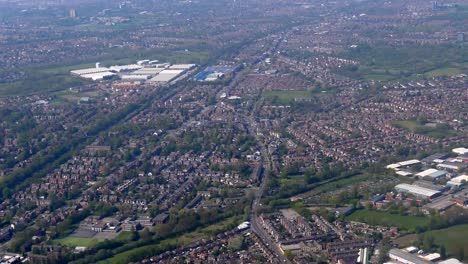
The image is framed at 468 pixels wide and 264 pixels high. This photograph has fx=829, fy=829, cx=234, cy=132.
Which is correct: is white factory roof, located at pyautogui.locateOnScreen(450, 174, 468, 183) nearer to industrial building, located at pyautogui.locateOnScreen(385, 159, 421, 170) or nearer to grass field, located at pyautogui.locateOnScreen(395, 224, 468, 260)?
industrial building, located at pyautogui.locateOnScreen(385, 159, 421, 170)

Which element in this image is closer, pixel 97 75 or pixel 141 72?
pixel 97 75

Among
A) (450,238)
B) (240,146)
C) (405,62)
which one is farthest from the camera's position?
(405,62)

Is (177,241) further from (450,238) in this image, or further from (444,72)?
(444,72)

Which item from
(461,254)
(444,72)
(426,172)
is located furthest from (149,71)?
(461,254)

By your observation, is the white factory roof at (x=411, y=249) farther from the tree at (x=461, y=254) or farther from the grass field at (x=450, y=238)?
the tree at (x=461, y=254)

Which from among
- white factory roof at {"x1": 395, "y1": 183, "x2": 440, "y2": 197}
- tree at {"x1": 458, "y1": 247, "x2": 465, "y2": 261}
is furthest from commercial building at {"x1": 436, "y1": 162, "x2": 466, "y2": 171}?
tree at {"x1": 458, "y1": 247, "x2": 465, "y2": 261}

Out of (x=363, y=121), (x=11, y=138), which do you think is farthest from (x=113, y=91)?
(x=363, y=121)

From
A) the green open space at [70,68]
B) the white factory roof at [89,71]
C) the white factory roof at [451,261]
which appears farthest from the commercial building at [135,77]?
the white factory roof at [451,261]
